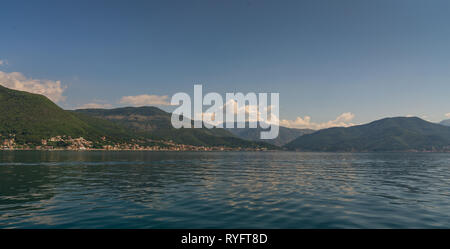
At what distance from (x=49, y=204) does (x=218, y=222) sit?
18.8m
